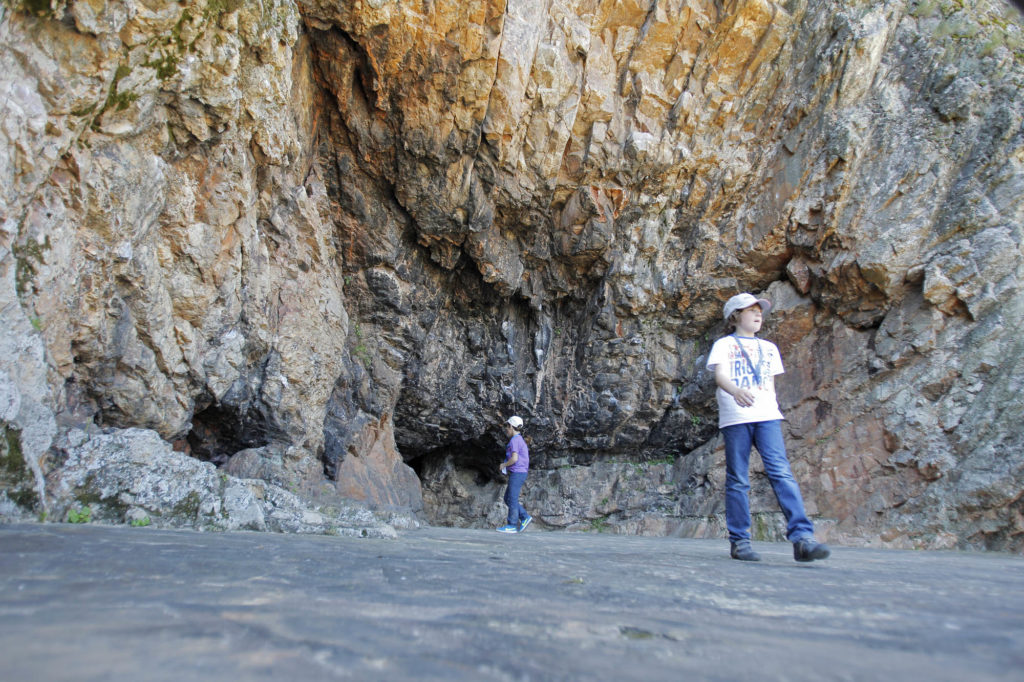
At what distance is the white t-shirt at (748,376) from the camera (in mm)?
3705

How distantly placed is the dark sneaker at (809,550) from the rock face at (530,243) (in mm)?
4417

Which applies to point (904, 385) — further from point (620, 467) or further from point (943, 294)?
point (620, 467)

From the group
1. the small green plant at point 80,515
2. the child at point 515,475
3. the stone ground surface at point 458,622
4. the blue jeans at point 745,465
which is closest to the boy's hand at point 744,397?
the blue jeans at point 745,465

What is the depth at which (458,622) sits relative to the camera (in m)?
1.49

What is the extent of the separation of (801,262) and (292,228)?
841 centimetres

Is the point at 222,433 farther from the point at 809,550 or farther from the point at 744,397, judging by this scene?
the point at 809,550

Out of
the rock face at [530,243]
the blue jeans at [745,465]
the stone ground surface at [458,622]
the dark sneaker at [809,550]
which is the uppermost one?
the rock face at [530,243]

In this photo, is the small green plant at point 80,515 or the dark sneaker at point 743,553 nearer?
the dark sneaker at point 743,553

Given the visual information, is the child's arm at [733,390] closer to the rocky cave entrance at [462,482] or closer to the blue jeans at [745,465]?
the blue jeans at [745,465]

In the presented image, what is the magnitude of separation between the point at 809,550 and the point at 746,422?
0.79 m

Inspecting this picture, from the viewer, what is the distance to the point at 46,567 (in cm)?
194

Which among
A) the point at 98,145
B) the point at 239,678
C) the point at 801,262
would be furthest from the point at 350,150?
the point at 239,678

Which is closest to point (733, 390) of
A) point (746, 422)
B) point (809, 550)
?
point (746, 422)

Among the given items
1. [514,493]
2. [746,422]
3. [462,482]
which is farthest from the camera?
[462,482]
